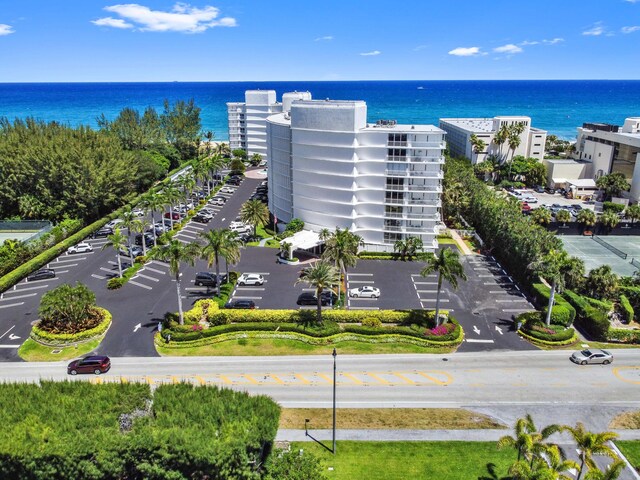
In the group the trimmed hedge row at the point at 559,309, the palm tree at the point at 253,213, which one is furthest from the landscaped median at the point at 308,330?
the palm tree at the point at 253,213

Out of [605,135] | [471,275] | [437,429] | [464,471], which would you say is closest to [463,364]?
[437,429]

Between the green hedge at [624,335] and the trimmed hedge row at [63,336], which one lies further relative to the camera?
the green hedge at [624,335]

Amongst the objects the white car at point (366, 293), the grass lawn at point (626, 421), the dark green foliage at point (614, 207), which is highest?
the dark green foliage at point (614, 207)

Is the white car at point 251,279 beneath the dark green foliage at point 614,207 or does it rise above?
beneath

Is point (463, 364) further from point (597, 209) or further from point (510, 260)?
point (597, 209)

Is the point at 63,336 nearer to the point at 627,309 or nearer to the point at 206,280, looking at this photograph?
the point at 206,280

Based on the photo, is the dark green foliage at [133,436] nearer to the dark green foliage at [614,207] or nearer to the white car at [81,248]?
the white car at [81,248]
